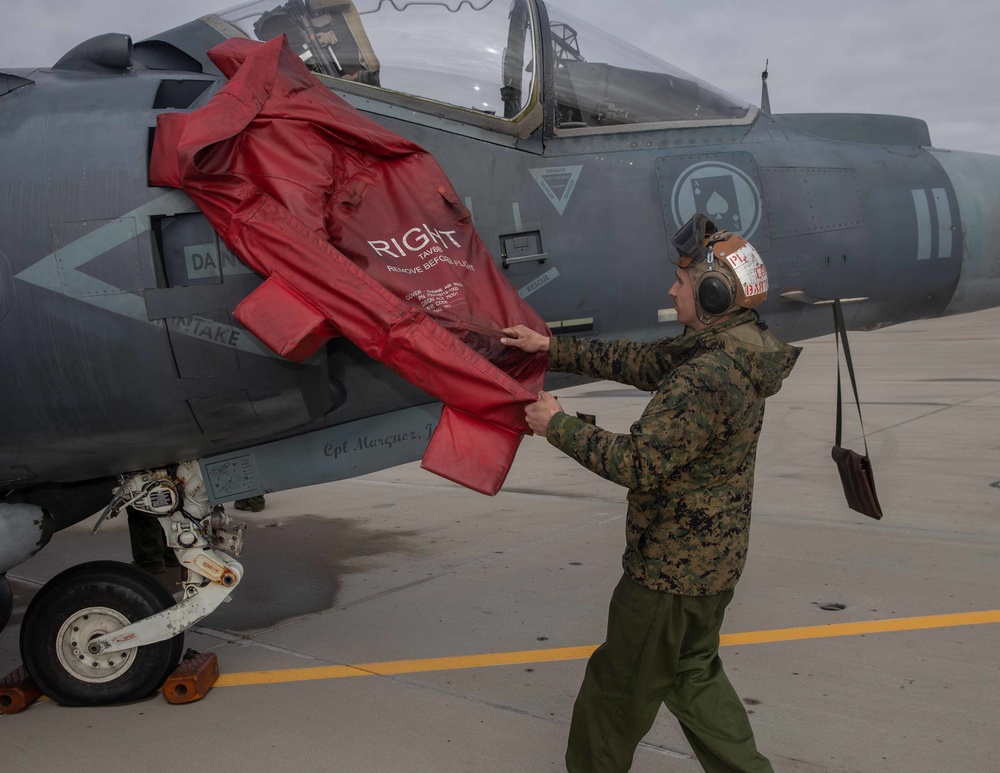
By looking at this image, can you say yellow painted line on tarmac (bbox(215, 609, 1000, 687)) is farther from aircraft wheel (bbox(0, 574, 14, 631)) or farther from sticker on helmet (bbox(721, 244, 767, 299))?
sticker on helmet (bbox(721, 244, 767, 299))

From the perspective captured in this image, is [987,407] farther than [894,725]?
Yes

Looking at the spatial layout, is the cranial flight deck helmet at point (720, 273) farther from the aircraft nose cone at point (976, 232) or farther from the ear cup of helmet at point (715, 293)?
the aircraft nose cone at point (976, 232)

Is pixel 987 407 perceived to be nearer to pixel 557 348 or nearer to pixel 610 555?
pixel 610 555

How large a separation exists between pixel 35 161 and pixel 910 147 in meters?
3.92

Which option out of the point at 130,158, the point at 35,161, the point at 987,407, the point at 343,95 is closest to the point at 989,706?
the point at 343,95

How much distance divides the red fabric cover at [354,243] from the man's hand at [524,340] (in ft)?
0.23

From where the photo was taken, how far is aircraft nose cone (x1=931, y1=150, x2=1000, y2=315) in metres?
4.41

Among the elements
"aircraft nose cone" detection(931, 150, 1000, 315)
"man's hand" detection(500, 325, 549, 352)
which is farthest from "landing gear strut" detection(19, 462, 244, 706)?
"aircraft nose cone" detection(931, 150, 1000, 315)

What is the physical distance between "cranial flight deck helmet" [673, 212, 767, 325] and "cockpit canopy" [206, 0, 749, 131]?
134cm

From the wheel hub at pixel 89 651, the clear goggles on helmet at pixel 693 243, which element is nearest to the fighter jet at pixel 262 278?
the wheel hub at pixel 89 651

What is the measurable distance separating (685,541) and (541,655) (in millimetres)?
1733

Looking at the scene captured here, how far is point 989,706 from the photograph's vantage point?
3512 millimetres

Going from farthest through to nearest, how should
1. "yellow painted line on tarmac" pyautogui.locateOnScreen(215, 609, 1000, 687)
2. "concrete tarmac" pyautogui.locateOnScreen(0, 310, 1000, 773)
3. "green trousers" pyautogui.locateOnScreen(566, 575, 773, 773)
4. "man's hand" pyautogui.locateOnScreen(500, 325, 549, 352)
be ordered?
"yellow painted line on tarmac" pyautogui.locateOnScreen(215, 609, 1000, 687), "concrete tarmac" pyautogui.locateOnScreen(0, 310, 1000, 773), "man's hand" pyautogui.locateOnScreen(500, 325, 549, 352), "green trousers" pyautogui.locateOnScreen(566, 575, 773, 773)

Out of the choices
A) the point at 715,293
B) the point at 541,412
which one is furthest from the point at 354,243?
the point at 715,293
